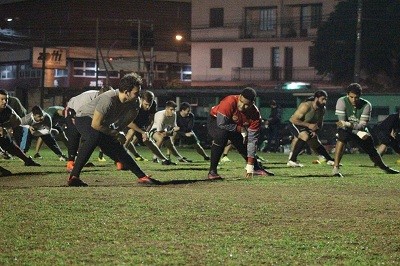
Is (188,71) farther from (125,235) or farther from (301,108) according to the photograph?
(125,235)

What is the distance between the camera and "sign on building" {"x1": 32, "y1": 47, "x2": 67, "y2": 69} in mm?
A: 77688

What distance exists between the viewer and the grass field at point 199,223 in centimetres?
758

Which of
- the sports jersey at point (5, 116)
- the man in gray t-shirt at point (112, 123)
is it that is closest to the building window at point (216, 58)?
the sports jersey at point (5, 116)

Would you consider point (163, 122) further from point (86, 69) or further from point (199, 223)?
point (86, 69)

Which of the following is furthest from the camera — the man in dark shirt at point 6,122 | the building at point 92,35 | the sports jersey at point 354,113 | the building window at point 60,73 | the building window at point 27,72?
the building window at point 27,72

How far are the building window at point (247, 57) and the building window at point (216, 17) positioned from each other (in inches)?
120

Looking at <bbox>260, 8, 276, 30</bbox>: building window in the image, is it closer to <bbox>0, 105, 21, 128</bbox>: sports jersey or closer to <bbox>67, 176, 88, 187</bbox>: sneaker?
<bbox>0, 105, 21, 128</bbox>: sports jersey

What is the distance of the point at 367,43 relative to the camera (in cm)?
5772

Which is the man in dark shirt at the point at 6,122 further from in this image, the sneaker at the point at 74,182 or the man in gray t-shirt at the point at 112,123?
the sneaker at the point at 74,182

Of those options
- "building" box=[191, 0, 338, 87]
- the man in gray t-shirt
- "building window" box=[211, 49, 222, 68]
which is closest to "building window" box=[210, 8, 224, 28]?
"building" box=[191, 0, 338, 87]

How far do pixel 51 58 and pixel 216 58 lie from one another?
14972mm

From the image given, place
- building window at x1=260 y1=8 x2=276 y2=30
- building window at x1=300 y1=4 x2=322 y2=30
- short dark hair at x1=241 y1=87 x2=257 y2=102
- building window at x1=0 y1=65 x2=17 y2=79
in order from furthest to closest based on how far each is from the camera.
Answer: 1. building window at x1=0 y1=65 x2=17 y2=79
2. building window at x1=260 y1=8 x2=276 y2=30
3. building window at x1=300 y1=4 x2=322 y2=30
4. short dark hair at x1=241 y1=87 x2=257 y2=102

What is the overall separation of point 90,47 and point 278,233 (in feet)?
268

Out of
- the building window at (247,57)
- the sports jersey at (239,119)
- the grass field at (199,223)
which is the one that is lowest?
the grass field at (199,223)
